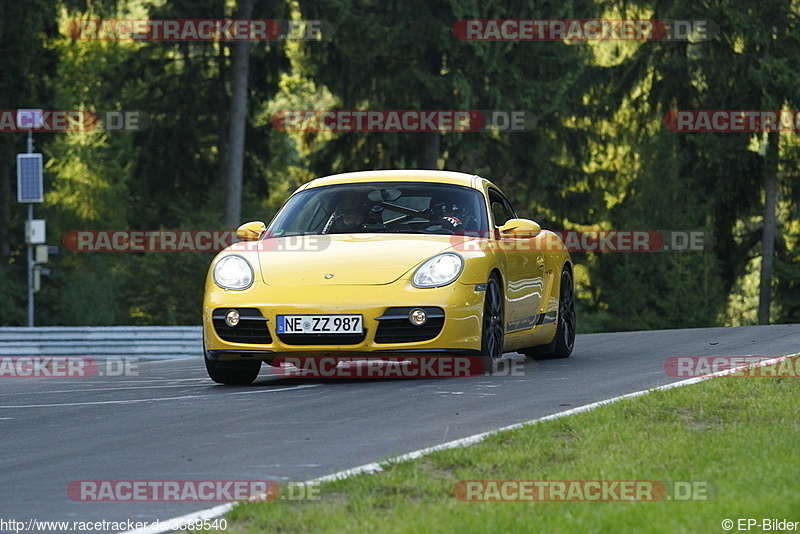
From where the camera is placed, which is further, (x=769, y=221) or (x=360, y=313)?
(x=769, y=221)

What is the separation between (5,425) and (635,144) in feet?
118

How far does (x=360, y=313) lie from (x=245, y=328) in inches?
34.1

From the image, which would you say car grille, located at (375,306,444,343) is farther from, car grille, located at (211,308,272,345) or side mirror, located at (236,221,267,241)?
side mirror, located at (236,221,267,241)

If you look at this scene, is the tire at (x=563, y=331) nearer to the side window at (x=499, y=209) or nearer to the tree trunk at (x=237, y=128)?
the side window at (x=499, y=209)

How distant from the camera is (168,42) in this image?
40688 millimetres

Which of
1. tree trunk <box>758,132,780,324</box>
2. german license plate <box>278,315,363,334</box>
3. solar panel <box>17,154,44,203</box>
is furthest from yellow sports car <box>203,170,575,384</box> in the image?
tree trunk <box>758,132,780,324</box>

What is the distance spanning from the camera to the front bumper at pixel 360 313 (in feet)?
34.1

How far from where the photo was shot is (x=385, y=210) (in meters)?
11.8

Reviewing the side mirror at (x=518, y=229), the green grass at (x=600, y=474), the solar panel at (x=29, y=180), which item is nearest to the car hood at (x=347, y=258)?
the side mirror at (x=518, y=229)

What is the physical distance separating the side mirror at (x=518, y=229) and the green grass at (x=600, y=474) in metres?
3.19

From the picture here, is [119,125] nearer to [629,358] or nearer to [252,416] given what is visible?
[629,358]

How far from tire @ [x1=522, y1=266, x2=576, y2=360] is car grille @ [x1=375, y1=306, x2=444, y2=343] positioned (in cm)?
313

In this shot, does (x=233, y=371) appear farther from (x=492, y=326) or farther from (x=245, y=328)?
(x=492, y=326)

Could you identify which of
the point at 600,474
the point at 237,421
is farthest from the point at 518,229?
the point at 600,474
